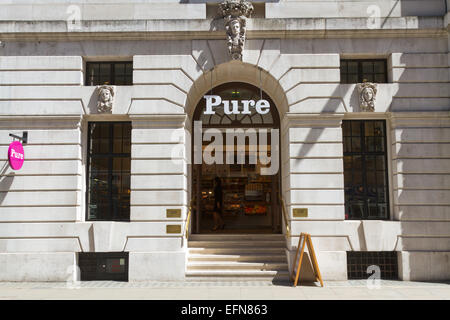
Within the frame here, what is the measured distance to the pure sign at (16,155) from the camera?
1065cm

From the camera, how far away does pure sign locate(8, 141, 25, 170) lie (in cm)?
1065

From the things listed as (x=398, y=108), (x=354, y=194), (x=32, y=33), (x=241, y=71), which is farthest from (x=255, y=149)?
(x=32, y=33)

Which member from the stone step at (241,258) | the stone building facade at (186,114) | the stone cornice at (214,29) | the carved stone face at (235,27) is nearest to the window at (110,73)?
the stone building facade at (186,114)

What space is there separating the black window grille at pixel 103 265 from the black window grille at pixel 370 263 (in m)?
6.98

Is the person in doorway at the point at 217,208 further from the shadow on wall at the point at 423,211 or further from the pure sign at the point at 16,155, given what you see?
the pure sign at the point at 16,155

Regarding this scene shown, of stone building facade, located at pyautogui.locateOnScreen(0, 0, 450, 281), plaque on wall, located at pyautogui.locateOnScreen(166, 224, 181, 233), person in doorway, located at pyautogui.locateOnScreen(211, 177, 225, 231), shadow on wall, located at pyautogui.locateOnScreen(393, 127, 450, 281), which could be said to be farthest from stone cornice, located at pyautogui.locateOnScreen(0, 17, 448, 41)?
person in doorway, located at pyautogui.locateOnScreen(211, 177, 225, 231)

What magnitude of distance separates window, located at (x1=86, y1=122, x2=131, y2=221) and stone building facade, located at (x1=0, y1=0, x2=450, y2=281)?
1.01ft

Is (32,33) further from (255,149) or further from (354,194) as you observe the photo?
(354,194)

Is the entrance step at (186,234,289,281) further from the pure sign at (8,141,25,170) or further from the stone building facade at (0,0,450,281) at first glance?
the pure sign at (8,141,25,170)

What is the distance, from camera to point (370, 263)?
11.4 meters

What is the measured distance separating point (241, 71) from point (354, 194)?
5521 mm

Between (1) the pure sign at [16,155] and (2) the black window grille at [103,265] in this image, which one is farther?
(2) the black window grille at [103,265]

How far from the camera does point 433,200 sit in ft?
36.9

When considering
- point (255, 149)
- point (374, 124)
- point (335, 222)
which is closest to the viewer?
point (335, 222)
